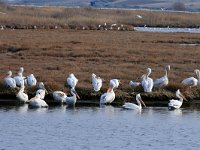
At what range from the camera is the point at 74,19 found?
8569 centimetres

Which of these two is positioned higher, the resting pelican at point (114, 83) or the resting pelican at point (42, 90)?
the resting pelican at point (114, 83)

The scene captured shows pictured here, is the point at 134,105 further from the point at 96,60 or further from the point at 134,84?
the point at 96,60

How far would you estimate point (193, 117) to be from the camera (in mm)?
25953

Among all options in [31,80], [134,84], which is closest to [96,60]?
[134,84]

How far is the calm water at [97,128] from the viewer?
2123 cm

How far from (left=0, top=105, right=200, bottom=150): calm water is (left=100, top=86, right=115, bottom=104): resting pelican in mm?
250

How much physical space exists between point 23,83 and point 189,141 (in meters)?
7.94

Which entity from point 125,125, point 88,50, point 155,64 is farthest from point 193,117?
point 88,50

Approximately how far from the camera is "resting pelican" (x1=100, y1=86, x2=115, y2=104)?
27.3 m

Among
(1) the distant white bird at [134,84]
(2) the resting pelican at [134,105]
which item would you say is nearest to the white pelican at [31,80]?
(1) the distant white bird at [134,84]

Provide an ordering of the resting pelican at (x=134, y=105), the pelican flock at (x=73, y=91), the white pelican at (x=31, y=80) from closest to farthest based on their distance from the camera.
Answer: the resting pelican at (x=134, y=105)
the pelican flock at (x=73, y=91)
the white pelican at (x=31, y=80)

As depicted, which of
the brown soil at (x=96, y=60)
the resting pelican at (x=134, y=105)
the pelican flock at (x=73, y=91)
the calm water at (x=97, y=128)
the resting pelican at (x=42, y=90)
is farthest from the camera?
the brown soil at (x=96, y=60)

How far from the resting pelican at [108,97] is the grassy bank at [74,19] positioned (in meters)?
43.2

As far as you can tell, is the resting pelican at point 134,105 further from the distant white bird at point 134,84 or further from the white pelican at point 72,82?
the white pelican at point 72,82
